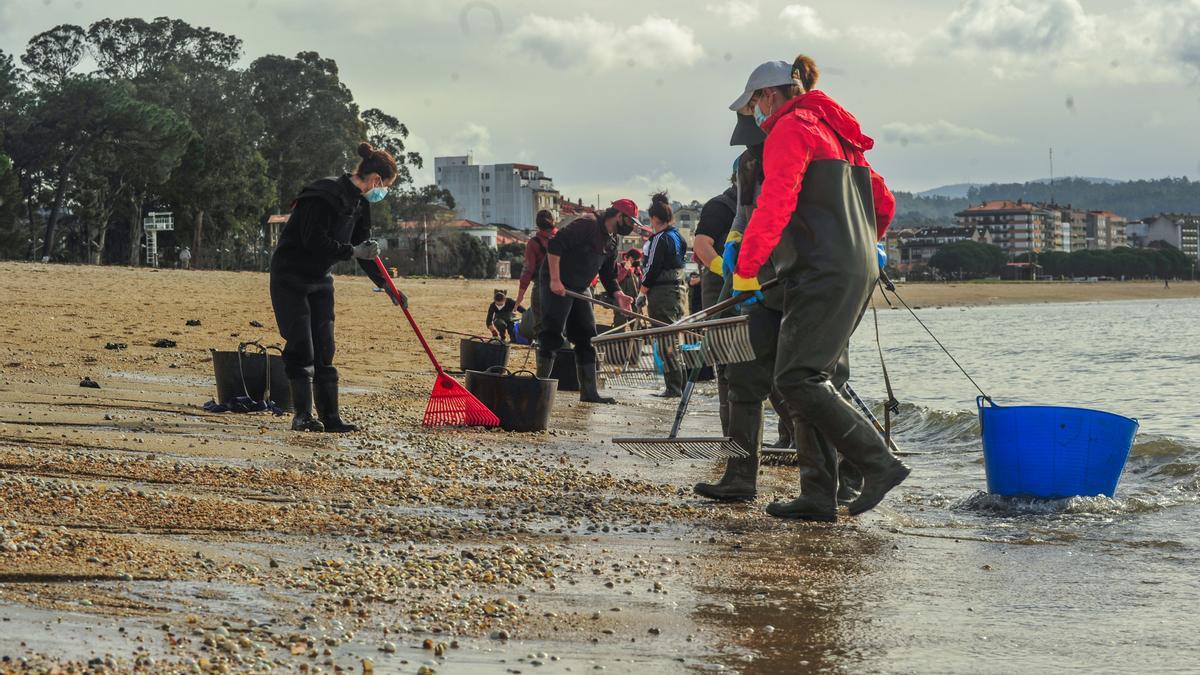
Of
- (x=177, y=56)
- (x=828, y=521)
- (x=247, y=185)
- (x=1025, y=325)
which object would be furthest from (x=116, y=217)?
(x=828, y=521)

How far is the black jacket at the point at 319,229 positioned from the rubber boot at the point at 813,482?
349 centimetres

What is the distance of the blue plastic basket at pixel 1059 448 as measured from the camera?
6488 mm

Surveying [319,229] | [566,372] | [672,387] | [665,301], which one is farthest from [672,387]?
[319,229]

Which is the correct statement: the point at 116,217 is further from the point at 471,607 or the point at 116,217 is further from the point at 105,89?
the point at 471,607

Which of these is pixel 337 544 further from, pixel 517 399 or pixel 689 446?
pixel 517 399

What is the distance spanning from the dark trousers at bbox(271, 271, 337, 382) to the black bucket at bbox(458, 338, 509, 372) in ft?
12.3

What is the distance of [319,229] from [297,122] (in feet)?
231

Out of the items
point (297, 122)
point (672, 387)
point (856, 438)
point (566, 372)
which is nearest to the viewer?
point (856, 438)

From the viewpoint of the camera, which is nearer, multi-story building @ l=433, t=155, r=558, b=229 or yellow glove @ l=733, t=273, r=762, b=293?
yellow glove @ l=733, t=273, r=762, b=293

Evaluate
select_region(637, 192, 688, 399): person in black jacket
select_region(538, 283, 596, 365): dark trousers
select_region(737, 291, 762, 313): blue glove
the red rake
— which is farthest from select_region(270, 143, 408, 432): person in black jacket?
select_region(637, 192, 688, 399): person in black jacket

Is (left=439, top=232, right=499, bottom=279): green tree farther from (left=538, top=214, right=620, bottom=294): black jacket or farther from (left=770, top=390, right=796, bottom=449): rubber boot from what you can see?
(left=770, top=390, right=796, bottom=449): rubber boot

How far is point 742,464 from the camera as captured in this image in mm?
6680

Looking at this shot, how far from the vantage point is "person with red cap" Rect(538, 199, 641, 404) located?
11.1 metres

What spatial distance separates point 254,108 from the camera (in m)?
74.6
